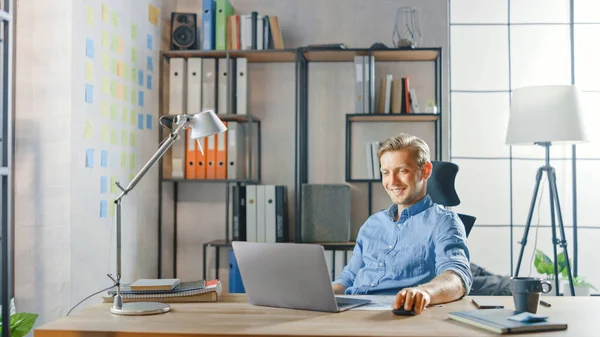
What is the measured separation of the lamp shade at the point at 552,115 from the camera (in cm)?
381

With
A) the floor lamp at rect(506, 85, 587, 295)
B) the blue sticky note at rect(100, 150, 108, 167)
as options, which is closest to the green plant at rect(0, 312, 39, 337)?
the blue sticky note at rect(100, 150, 108, 167)

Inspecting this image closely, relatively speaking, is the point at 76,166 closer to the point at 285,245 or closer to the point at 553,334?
the point at 285,245

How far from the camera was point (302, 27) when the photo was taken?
4543 mm

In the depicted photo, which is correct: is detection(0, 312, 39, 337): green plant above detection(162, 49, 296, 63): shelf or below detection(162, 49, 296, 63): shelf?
below

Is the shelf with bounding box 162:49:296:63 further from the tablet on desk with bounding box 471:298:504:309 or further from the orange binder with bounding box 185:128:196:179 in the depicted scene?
the tablet on desk with bounding box 471:298:504:309

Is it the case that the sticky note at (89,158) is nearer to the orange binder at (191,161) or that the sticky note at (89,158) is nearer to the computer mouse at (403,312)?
the orange binder at (191,161)

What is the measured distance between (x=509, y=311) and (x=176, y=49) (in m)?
3.10

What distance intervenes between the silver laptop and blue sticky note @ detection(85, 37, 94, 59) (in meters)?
1.69

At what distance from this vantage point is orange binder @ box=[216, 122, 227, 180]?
424cm

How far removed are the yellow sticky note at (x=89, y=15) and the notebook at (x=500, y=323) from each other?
2.25 meters

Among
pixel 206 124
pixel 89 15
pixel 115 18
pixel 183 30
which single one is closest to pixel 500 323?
pixel 206 124

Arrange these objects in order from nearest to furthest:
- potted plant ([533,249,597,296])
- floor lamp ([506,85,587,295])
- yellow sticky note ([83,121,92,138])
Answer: yellow sticky note ([83,121,92,138]) < floor lamp ([506,85,587,295]) < potted plant ([533,249,597,296])

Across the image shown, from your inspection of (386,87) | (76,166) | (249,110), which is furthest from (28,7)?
(386,87)

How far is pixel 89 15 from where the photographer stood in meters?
3.27
